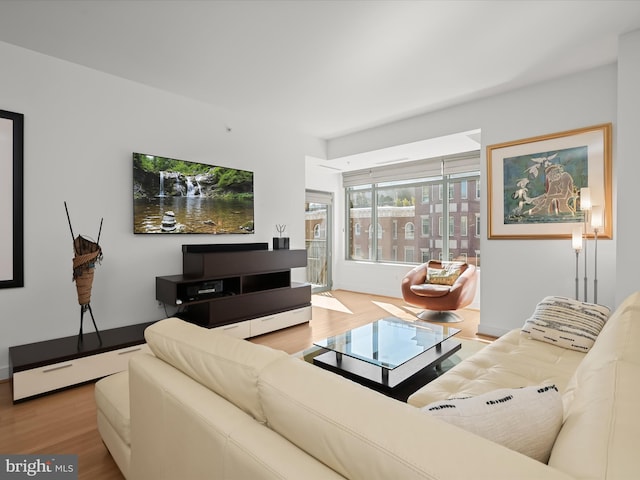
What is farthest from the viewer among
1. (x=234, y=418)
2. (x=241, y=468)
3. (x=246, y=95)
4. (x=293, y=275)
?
(x=293, y=275)

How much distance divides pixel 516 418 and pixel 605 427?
0.17 m

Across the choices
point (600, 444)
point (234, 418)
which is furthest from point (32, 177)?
point (600, 444)

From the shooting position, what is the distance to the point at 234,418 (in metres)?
0.97

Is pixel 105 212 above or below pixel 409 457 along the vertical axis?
above

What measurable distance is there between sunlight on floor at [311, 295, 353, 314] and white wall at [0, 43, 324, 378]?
2.07 m

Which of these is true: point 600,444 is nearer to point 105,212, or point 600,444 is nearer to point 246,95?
point 105,212

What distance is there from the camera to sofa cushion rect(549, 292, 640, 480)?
1.94ft

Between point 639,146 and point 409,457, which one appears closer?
point 409,457

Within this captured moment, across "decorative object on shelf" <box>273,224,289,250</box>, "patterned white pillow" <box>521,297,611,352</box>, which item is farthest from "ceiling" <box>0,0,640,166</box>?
"patterned white pillow" <box>521,297,611,352</box>

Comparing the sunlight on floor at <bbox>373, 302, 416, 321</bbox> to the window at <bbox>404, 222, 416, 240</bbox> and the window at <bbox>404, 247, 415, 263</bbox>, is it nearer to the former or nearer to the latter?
the window at <bbox>404, 247, 415, 263</bbox>

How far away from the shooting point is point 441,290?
4.53 m

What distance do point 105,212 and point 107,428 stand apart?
227 cm

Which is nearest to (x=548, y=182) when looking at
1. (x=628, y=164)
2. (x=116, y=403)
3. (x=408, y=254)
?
(x=628, y=164)

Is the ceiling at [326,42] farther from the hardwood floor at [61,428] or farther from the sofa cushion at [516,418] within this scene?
the hardwood floor at [61,428]
